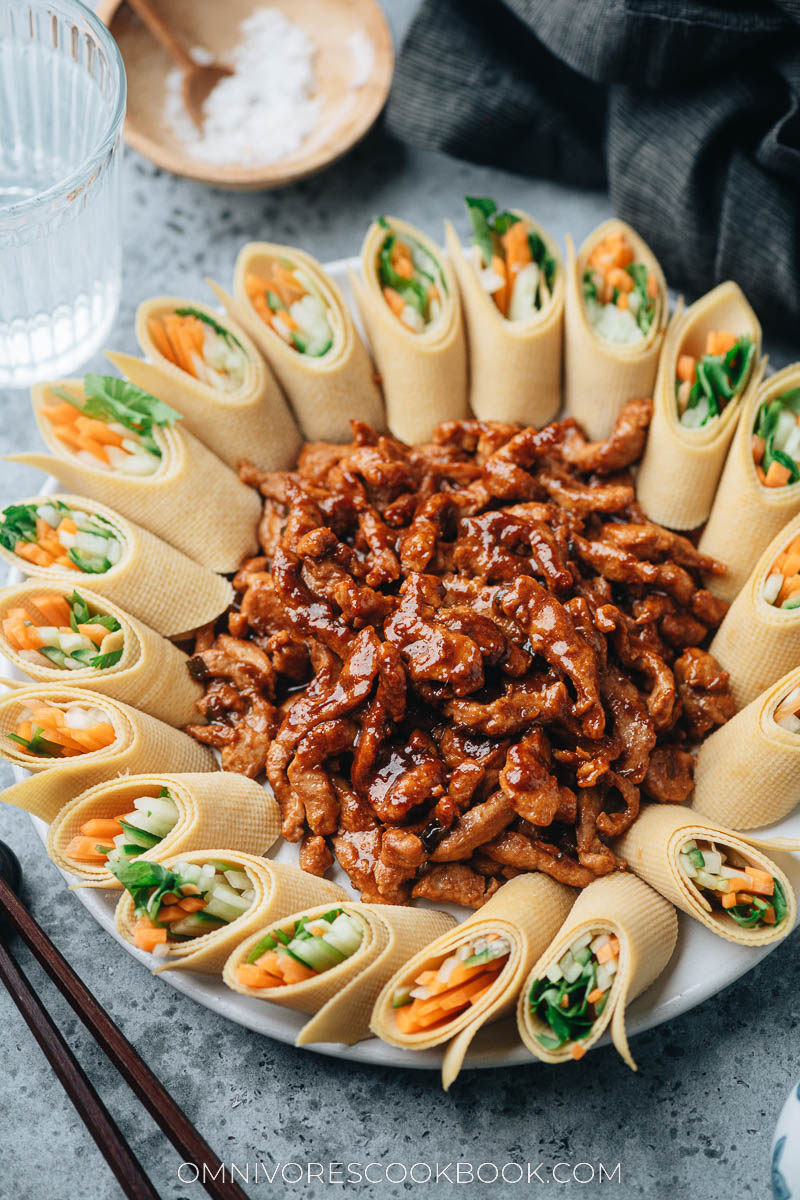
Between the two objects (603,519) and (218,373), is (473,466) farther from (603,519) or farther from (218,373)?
(218,373)

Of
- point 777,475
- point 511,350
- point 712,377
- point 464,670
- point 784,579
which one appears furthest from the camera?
point 511,350

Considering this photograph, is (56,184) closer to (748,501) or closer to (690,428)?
(690,428)

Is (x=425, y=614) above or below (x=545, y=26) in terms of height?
below

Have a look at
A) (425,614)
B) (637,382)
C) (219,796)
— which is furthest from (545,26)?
(219,796)

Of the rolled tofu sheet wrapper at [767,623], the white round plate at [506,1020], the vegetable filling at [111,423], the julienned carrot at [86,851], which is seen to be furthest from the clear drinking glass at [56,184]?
the rolled tofu sheet wrapper at [767,623]

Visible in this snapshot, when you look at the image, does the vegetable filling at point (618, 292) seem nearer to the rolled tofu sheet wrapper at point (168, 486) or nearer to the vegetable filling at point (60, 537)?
the rolled tofu sheet wrapper at point (168, 486)

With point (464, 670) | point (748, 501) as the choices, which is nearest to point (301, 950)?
point (464, 670)

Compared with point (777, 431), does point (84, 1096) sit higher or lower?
lower

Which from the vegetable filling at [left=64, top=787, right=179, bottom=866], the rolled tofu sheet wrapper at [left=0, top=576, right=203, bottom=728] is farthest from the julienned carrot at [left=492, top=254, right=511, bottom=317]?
the vegetable filling at [left=64, top=787, right=179, bottom=866]
